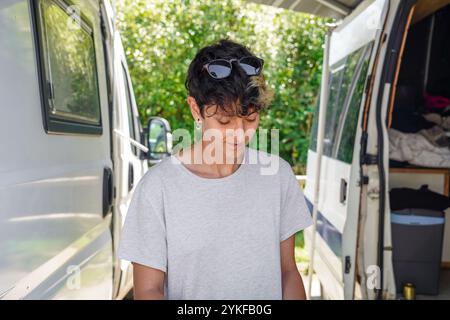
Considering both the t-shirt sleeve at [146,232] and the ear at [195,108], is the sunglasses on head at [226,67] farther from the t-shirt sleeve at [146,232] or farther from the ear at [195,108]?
the t-shirt sleeve at [146,232]

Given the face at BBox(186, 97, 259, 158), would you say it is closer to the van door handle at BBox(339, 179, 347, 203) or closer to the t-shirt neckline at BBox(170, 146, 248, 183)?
the t-shirt neckline at BBox(170, 146, 248, 183)

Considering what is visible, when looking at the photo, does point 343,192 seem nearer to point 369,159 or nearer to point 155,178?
point 369,159

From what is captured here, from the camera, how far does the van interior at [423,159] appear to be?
4715 mm

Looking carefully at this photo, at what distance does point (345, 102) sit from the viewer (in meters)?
4.59

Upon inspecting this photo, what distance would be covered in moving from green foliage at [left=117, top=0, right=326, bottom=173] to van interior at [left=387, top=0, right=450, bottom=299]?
13.2 feet

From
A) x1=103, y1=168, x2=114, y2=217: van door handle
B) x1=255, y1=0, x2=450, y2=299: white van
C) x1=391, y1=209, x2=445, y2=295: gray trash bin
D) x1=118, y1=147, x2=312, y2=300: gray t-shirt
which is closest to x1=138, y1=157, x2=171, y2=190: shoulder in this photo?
x1=118, y1=147, x2=312, y2=300: gray t-shirt

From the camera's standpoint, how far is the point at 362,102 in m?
3.73

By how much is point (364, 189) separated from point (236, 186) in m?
1.85

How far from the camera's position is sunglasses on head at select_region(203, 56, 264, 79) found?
1.95m

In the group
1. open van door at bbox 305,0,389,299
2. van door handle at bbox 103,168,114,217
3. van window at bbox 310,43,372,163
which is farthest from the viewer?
van window at bbox 310,43,372,163

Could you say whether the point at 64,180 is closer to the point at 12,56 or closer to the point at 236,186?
the point at 12,56

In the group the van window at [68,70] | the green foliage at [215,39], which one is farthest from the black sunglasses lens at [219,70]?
the green foliage at [215,39]

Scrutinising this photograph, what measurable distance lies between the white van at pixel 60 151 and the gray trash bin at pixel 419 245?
81.7 inches

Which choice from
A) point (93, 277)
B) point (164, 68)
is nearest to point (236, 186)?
point (93, 277)
